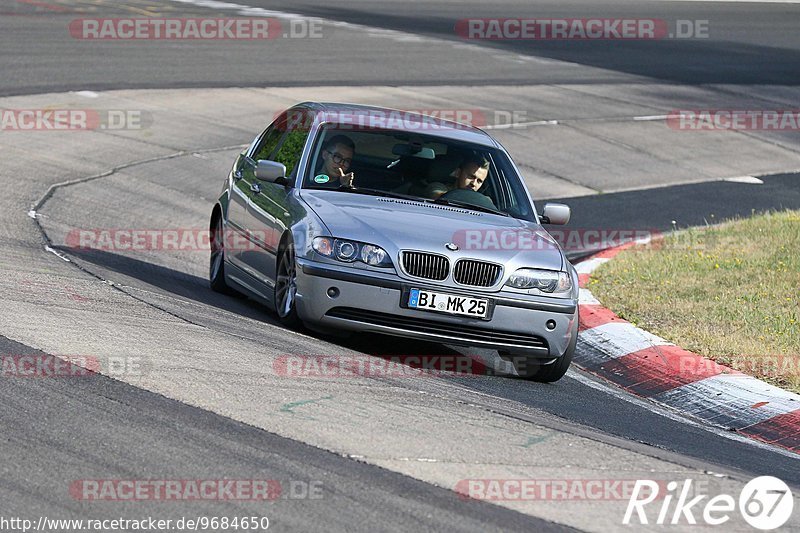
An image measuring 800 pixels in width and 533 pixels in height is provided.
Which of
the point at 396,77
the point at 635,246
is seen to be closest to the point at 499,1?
the point at 396,77

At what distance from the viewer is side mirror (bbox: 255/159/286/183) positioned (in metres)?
9.87

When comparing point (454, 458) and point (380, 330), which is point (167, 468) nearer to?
point (454, 458)

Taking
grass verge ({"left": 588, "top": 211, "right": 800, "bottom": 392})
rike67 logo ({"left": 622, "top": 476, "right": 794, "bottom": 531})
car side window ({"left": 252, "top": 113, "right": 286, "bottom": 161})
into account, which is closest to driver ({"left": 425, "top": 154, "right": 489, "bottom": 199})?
car side window ({"left": 252, "top": 113, "right": 286, "bottom": 161})

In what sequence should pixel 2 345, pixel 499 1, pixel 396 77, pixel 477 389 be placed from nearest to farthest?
pixel 2 345 → pixel 477 389 → pixel 396 77 → pixel 499 1

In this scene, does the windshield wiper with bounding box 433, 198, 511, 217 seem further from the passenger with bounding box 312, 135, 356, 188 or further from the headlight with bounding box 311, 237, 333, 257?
the headlight with bounding box 311, 237, 333, 257

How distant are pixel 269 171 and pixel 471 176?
144 centimetres

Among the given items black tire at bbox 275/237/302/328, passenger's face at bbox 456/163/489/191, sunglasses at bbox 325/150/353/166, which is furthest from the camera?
passenger's face at bbox 456/163/489/191

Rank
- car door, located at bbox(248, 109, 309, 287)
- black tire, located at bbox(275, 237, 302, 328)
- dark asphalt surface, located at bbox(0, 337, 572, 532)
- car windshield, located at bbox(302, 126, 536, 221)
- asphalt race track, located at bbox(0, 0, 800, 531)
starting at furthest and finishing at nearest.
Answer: car windshield, located at bbox(302, 126, 536, 221) → car door, located at bbox(248, 109, 309, 287) → black tire, located at bbox(275, 237, 302, 328) → asphalt race track, located at bbox(0, 0, 800, 531) → dark asphalt surface, located at bbox(0, 337, 572, 532)

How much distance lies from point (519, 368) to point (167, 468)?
4174mm

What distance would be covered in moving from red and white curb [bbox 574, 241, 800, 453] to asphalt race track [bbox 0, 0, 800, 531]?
265 millimetres

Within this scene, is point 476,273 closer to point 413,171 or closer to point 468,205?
point 468,205

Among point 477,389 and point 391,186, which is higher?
point 391,186

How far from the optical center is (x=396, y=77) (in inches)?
958

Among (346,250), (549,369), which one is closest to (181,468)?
(346,250)
